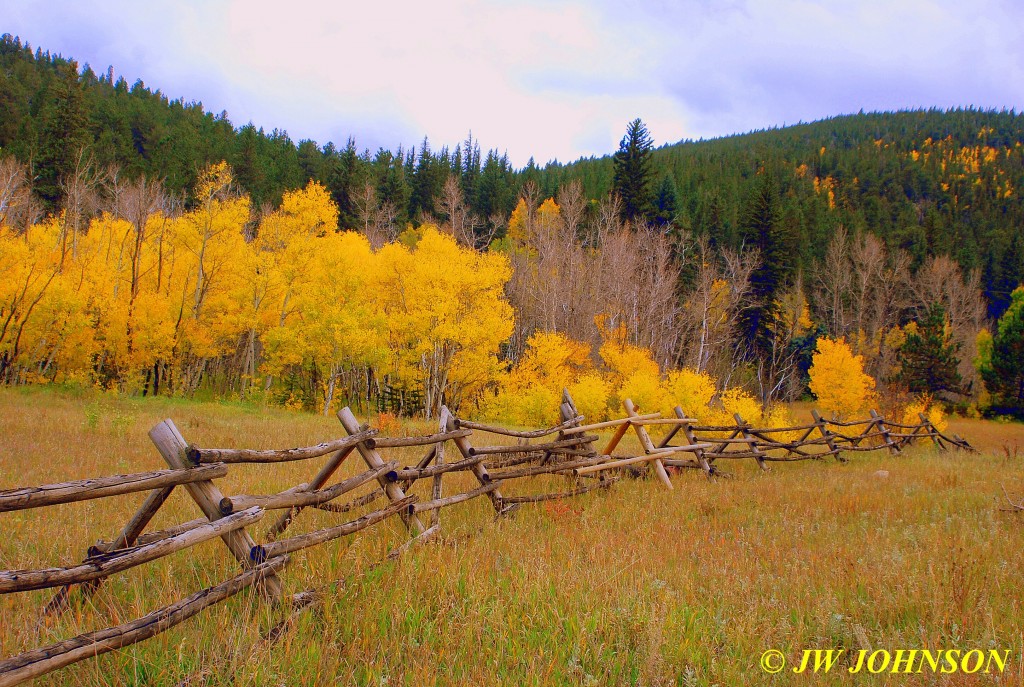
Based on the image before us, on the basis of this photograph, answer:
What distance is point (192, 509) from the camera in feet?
21.3

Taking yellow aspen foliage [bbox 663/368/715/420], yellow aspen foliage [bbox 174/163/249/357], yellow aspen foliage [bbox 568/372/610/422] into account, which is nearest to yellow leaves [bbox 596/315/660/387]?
yellow aspen foliage [bbox 663/368/715/420]

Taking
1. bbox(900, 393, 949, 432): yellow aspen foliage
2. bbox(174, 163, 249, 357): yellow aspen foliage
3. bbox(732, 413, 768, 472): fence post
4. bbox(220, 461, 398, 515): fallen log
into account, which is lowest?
bbox(900, 393, 949, 432): yellow aspen foliage

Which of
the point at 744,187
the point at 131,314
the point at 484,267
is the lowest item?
the point at 131,314

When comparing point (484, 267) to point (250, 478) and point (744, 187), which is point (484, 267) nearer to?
point (250, 478)

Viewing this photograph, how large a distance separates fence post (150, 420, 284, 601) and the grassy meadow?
0.18 metres

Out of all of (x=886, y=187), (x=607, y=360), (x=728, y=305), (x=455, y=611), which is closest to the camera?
(x=455, y=611)

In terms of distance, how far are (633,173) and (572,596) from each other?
48085 millimetres

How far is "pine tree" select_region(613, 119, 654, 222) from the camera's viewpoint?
47906mm

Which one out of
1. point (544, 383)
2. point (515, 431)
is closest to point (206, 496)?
point (515, 431)

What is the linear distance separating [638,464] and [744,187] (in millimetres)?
88725

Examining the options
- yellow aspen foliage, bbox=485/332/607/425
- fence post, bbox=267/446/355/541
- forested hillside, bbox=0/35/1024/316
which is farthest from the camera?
forested hillside, bbox=0/35/1024/316

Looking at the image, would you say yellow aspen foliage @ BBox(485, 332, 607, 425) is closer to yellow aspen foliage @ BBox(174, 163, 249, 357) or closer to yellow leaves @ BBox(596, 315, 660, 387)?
yellow leaves @ BBox(596, 315, 660, 387)

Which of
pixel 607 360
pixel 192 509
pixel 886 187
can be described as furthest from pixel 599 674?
pixel 886 187

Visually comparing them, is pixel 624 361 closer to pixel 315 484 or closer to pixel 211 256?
pixel 211 256
